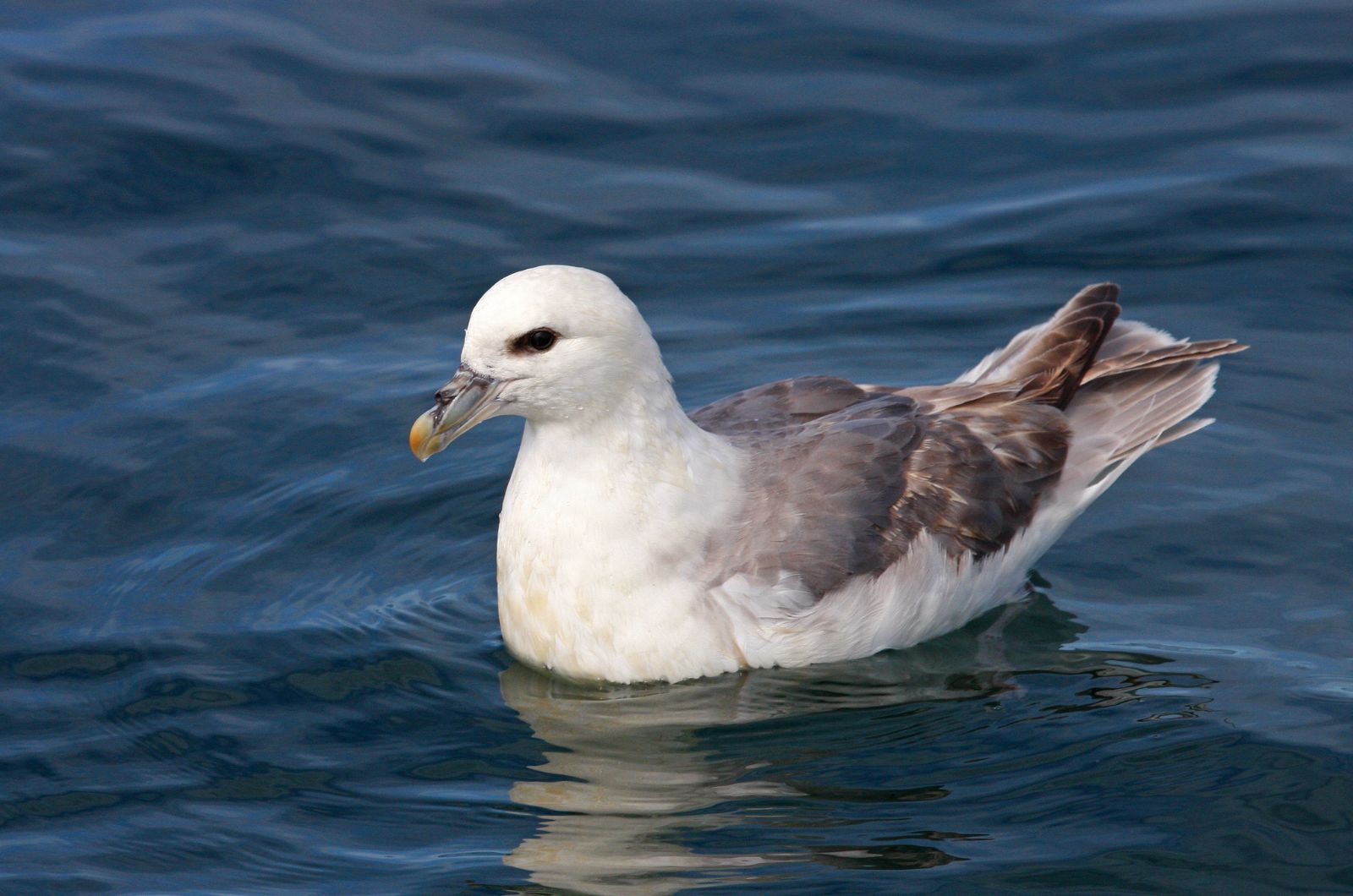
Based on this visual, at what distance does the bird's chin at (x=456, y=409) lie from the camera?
589 centimetres

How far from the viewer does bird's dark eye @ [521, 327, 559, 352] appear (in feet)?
19.3

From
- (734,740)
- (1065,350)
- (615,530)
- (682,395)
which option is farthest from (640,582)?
(682,395)

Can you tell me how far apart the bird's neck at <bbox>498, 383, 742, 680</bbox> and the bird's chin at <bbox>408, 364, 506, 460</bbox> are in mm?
317

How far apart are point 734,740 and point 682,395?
2.71 meters

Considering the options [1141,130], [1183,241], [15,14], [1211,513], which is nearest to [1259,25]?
[1141,130]

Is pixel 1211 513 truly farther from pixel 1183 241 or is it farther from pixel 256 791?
pixel 256 791

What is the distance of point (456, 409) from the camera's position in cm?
589

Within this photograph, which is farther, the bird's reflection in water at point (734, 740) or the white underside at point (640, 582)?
the white underside at point (640, 582)

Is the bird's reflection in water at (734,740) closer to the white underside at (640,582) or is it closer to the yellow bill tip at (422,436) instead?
the white underside at (640,582)

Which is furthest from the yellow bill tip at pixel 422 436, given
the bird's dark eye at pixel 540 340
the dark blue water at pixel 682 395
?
the dark blue water at pixel 682 395

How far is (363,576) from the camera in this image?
7.16 metres

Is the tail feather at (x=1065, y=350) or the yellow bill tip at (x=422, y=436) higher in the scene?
the tail feather at (x=1065, y=350)

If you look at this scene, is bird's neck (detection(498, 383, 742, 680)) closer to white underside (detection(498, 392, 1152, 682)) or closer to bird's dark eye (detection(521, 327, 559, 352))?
white underside (detection(498, 392, 1152, 682))

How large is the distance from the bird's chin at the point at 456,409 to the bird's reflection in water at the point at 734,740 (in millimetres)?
1006
